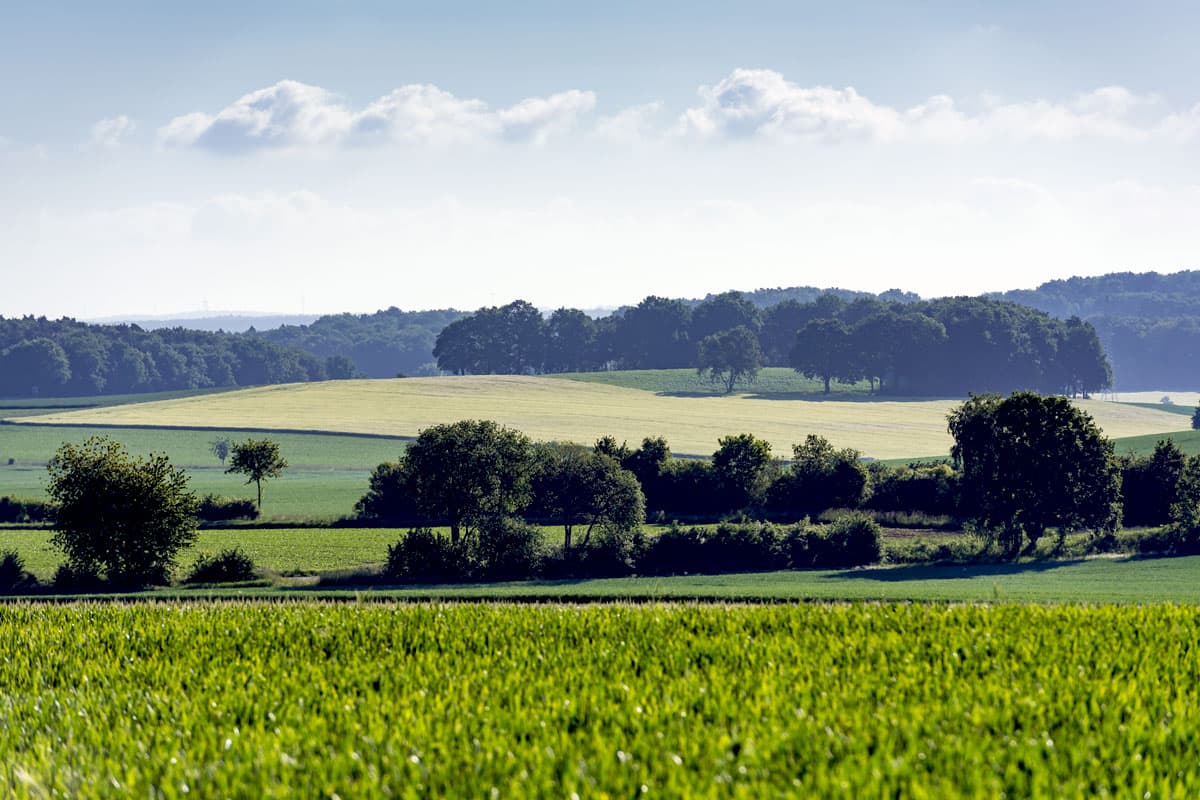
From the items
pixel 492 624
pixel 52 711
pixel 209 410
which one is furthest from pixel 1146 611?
pixel 209 410

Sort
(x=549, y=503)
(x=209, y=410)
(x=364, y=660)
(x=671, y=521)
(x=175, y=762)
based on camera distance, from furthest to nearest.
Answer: (x=209, y=410) < (x=671, y=521) < (x=549, y=503) < (x=364, y=660) < (x=175, y=762)

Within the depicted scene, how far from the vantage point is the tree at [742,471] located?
7694 centimetres

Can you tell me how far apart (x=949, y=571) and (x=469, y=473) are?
Answer: 25.0 metres

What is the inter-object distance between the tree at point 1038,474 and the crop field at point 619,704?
45.3 metres

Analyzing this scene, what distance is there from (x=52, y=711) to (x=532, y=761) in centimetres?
823

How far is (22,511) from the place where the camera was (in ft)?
250

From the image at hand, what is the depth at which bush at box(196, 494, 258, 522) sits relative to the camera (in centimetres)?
7425

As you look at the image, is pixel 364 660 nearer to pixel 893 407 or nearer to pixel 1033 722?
pixel 1033 722

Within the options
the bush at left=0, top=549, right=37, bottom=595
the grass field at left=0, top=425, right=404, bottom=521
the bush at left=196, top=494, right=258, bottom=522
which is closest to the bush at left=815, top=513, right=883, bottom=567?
the grass field at left=0, top=425, right=404, bottom=521

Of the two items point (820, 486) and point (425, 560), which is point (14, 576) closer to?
point (425, 560)

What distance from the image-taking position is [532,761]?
1326 centimetres

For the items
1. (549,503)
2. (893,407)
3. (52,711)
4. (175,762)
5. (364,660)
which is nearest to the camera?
(175,762)

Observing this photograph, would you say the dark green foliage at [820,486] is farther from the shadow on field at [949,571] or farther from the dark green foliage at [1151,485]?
the dark green foliage at [1151,485]

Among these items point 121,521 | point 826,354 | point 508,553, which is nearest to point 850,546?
point 508,553
